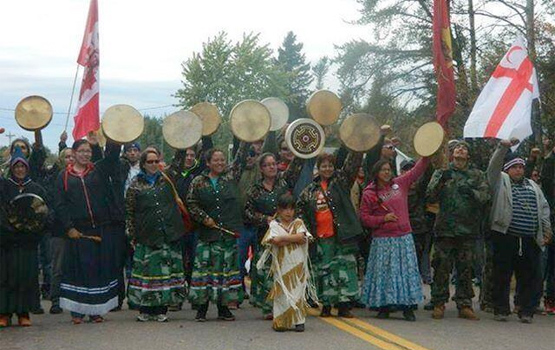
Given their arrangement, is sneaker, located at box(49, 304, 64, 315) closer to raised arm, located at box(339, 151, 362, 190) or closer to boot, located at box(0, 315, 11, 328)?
boot, located at box(0, 315, 11, 328)

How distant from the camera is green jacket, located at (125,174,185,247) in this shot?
977cm

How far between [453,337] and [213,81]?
108ft

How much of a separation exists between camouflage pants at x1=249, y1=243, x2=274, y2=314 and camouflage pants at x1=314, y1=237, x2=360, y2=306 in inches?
21.8

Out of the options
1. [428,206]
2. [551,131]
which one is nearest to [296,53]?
[551,131]

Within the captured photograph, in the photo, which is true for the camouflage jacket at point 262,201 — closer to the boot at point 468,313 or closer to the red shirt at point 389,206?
the red shirt at point 389,206

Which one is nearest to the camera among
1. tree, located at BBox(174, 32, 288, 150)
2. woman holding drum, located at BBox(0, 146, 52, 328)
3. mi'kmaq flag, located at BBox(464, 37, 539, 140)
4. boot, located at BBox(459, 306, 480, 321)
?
woman holding drum, located at BBox(0, 146, 52, 328)

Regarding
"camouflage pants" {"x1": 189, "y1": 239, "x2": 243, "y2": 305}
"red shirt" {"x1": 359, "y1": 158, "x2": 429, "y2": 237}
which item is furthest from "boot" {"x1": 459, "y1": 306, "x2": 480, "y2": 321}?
"camouflage pants" {"x1": 189, "y1": 239, "x2": 243, "y2": 305}

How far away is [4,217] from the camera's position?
9.41 metres

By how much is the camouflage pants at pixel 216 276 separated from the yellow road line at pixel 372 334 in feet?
3.40

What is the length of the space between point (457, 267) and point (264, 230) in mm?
2210

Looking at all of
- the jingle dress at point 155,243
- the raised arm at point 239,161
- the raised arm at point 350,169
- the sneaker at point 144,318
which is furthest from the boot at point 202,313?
the raised arm at point 350,169

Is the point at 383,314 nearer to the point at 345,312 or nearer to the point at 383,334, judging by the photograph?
the point at 345,312

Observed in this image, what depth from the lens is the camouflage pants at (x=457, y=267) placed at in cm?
1013

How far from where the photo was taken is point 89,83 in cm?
1128
